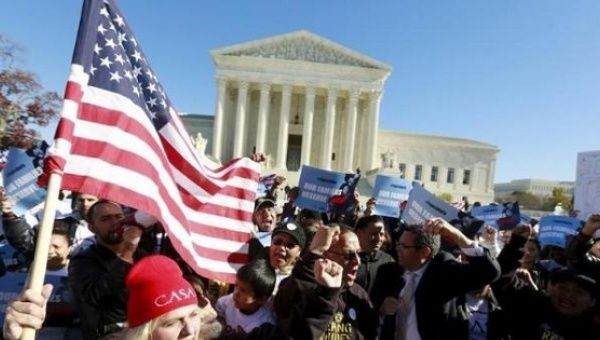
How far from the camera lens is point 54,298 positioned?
383 centimetres

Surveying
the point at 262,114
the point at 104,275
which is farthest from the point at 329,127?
the point at 104,275

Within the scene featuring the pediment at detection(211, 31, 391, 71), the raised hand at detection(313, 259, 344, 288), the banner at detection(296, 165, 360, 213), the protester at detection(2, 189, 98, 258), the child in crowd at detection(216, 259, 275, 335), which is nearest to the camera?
the raised hand at detection(313, 259, 344, 288)

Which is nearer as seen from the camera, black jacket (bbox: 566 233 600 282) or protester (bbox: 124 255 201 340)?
protester (bbox: 124 255 201 340)

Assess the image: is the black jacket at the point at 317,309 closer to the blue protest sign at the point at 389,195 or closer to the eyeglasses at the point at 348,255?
the eyeglasses at the point at 348,255

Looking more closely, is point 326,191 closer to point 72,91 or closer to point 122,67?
point 122,67

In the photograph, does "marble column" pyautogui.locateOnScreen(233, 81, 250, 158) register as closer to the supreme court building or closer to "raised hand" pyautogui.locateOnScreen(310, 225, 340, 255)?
the supreme court building

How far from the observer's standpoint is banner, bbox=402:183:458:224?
544cm

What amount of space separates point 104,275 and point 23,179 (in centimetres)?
376

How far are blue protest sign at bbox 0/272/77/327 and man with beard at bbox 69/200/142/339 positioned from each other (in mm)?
640

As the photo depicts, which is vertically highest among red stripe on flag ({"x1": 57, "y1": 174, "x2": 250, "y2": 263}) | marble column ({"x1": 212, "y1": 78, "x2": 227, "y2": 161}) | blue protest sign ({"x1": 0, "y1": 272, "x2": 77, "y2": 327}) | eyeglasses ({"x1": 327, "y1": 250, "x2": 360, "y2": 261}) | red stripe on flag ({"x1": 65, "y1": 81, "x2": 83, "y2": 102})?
marble column ({"x1": 212, "y1": 78, "x2": 227, "y2": 161})

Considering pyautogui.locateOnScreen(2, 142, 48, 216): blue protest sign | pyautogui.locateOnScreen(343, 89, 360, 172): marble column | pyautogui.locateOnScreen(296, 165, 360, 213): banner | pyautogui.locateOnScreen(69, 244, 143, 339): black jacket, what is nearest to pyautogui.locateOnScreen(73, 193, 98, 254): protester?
pyautogui.locateOnScreen(2, 142, 48, 216): blue protest sign

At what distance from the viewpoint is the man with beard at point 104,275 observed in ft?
9.66

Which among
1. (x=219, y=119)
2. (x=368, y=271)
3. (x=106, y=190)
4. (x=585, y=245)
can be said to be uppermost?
(x=219, y=119)

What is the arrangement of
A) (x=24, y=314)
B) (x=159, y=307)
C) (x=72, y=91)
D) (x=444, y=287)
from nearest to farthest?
(x=24, y=314)
(x=159, y=307)
(x=72, y=91)
(x=444, y=287)
